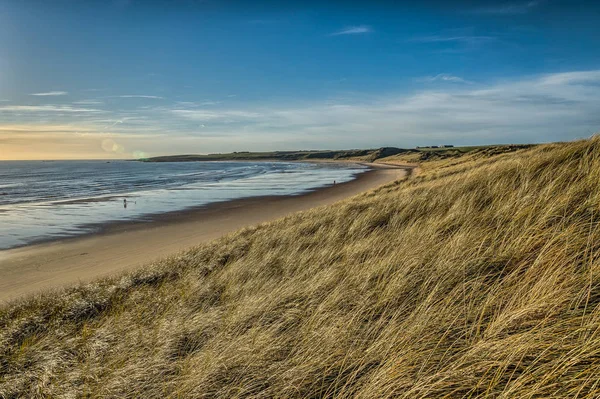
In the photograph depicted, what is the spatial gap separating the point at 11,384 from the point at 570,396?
17.8 feet

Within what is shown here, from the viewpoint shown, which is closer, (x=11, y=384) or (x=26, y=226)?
(x=11, y=384)

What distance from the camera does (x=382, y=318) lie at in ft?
12.3

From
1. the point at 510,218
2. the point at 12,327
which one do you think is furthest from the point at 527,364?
the point at 12,327

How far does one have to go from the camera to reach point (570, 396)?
2.14 metres

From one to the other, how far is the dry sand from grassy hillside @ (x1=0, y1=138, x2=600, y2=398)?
4417 mm

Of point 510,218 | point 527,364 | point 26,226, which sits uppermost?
point 510,218

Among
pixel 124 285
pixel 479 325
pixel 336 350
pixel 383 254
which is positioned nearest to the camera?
pixel 479 325

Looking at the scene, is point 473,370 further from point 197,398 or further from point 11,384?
point 11,384

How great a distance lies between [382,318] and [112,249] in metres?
14.3

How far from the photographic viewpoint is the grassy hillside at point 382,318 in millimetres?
2664

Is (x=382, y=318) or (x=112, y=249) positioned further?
(x=112, y=249)

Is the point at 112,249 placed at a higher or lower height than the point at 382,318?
lower

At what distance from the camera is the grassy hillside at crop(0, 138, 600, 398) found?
266cm

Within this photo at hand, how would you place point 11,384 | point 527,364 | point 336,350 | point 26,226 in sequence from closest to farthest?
point 527,364 < point 336,350 < point 11,384 < point 26,226
